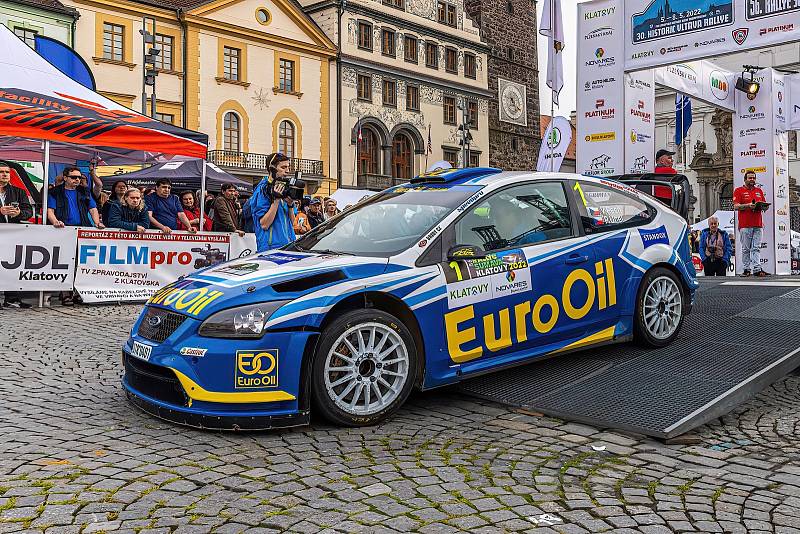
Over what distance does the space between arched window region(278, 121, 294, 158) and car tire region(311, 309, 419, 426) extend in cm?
3740

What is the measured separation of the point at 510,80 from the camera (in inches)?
2307

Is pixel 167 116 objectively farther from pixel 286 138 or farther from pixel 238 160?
pixel 286 138

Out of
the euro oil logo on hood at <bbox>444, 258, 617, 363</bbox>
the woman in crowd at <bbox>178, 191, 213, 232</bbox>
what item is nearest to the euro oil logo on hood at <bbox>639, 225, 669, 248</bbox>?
the euro oil logo on hood at <bbox>444, 258, 617, 363</bbox>

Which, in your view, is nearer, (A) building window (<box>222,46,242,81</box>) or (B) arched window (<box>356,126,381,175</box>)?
(A) building window (<box>222,46,242,81</box>)

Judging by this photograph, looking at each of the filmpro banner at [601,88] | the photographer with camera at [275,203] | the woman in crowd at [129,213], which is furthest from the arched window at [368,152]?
the photographer with camera at [275,203]

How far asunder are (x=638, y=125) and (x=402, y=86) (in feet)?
117

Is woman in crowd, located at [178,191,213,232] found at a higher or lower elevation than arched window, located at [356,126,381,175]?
lower

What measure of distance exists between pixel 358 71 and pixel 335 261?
42.2 m

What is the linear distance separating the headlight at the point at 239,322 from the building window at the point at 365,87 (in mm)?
42425

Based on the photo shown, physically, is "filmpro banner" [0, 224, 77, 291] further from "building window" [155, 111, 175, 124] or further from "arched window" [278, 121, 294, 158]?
"arched window" [278, 121, 294, 158]

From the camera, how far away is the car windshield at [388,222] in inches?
204

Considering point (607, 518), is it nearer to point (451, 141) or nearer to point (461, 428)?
point (461, 428)

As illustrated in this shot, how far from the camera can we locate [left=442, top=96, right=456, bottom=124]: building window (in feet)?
170

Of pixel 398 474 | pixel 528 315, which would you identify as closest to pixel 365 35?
pixel 528 315
